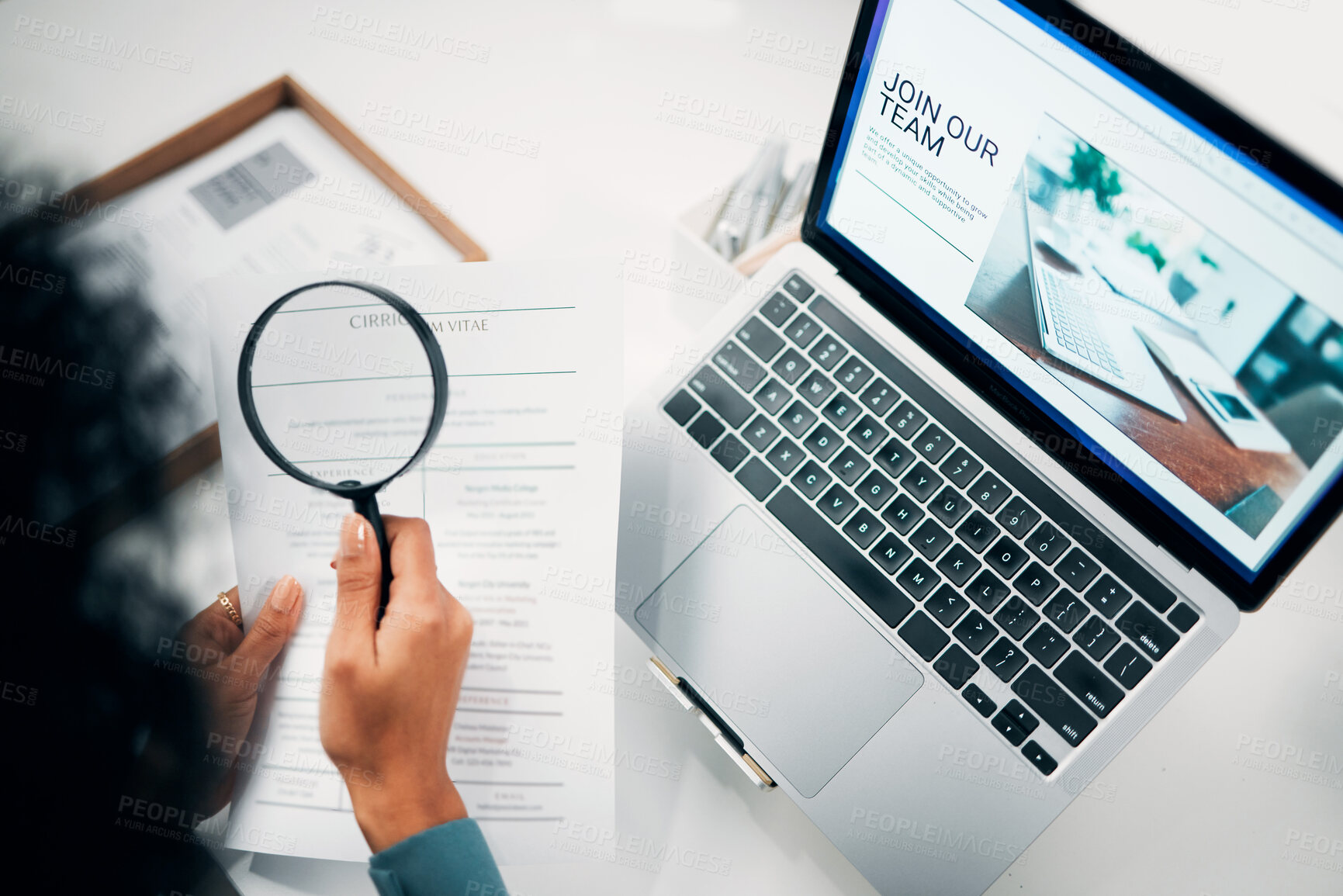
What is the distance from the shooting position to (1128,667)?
0.58 metres

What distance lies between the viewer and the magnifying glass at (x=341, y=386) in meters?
0.64

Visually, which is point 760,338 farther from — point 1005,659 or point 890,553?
point 1005,659

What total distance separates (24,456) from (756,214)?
2.02 ft

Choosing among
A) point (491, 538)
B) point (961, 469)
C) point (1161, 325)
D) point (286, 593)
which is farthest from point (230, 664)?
point (1161, 325)

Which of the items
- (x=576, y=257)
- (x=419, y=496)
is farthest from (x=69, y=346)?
(x=576, y=257)

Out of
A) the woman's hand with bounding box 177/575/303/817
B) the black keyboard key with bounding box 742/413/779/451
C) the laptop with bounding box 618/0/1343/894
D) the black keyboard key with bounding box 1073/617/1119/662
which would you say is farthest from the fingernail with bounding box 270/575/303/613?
the black keyboard key with bounding box 1073/617/1119/662

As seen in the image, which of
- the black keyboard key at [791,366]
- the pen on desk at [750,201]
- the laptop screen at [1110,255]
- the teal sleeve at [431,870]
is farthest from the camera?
the pen on desk at [750,201]

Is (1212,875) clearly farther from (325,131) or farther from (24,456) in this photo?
(325,131)

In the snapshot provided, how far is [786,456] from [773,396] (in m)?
0.05

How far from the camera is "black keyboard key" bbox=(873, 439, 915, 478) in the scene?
635 millimetres

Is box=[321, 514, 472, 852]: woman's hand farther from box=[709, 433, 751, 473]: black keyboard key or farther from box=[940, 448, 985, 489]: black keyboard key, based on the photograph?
box=[940, 448, 985, 489]: black keyboard key

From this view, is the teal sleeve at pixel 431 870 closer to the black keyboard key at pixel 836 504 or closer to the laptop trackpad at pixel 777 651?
the laptop trackpad at pixel 777 651

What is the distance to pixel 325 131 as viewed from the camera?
835 millimetres

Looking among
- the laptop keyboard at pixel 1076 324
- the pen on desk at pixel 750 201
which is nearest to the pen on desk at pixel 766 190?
the pen on desk at pixel 750 201
